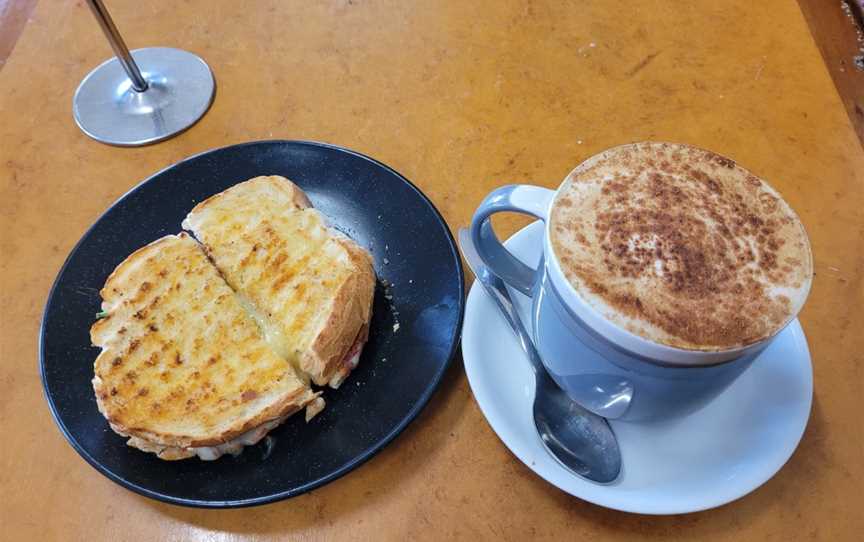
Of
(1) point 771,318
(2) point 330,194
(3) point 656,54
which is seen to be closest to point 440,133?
(2) point 330,194

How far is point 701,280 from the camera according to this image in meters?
0.64

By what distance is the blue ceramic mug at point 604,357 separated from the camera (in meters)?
0.62

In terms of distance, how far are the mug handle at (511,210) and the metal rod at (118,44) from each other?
85 cm

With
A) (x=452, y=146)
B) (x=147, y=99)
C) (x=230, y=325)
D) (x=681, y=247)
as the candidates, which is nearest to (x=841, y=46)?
(x=452, y=146)

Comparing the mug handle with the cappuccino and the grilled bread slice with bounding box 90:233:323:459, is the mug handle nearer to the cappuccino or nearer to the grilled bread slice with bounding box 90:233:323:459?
the cappuccino

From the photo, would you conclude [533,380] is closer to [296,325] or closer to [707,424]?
[707,424]

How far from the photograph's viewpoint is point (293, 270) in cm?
101

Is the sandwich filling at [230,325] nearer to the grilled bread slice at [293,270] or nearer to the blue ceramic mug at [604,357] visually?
the grilled bread slice at [293,270]

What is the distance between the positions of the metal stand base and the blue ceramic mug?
2.58 feet

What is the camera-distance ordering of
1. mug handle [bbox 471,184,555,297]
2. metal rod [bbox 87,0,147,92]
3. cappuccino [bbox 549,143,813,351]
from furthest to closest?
metal rod [bbox 87,0,147,92] < mug handle [bbox 471,184,555,297] < cappuccino [bbox 549,143,813,351]

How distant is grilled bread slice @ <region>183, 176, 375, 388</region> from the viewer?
0.92 meters

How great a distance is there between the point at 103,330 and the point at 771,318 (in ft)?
2.81

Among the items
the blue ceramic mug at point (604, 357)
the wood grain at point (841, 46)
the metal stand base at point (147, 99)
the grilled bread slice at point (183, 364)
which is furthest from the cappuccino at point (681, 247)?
the metal stand base at point (147, 99)

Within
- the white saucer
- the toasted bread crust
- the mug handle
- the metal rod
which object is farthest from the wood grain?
the metal rod
